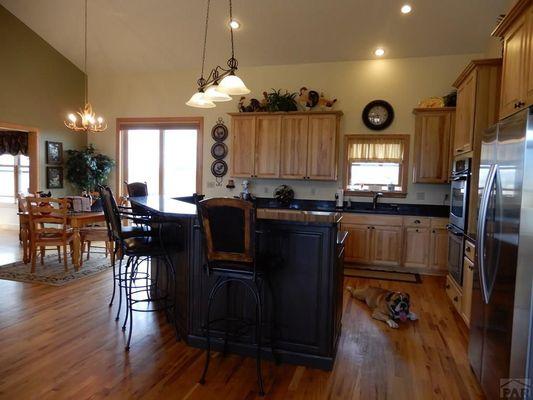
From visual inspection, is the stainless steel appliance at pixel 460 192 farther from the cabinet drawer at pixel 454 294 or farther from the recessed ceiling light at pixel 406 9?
the recessed ceiling light at pixel 406 9

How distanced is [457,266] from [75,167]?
667 cm

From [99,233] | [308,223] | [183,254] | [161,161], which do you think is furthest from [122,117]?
[308,223]

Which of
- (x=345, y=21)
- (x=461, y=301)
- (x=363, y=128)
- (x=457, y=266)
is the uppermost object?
(x=345, y=21)

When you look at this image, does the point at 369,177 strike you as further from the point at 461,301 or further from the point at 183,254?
the point at 183,254

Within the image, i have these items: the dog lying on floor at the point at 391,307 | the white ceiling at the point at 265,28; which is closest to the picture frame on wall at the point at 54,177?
the white ceiling at the point at 265,28

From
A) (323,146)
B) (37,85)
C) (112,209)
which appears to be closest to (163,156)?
(37,85)

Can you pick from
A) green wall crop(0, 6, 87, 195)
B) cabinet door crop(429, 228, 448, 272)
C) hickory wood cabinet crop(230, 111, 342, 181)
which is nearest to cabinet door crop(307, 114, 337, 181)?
hickory wood cabinet crop(230, 111, 342, 181)

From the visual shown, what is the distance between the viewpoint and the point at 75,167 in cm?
702

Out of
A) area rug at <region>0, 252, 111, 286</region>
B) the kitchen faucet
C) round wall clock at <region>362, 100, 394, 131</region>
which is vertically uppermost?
round wall clock at <region>362, 100, 394, 131</region>

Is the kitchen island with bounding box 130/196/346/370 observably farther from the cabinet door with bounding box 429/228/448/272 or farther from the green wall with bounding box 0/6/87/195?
the green wall with bounding box 0/6/87/195

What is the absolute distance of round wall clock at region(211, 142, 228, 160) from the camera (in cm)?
652

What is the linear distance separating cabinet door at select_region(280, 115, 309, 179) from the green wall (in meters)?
4.48

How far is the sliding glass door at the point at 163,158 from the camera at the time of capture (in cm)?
689

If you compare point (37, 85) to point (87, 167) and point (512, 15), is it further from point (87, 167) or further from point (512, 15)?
point (512, 15)
